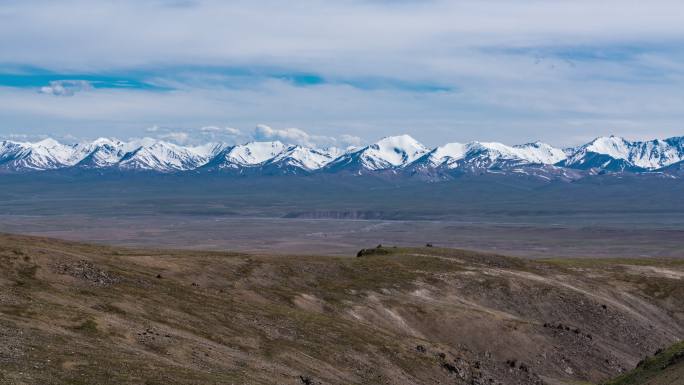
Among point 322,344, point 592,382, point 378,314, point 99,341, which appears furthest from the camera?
point 378,314

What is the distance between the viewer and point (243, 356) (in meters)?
49.7

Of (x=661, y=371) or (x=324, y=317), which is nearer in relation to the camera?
(x=661, y=371)

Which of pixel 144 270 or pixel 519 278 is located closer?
pixel 144 270

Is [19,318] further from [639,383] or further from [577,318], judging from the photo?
[577,318]

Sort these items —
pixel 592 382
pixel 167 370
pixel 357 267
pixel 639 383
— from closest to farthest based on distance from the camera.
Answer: pixel 167 370
pixel 639 383
pixel 592 382
pixel 357 267

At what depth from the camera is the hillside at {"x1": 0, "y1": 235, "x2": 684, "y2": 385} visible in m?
43.8

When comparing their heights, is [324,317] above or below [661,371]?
below

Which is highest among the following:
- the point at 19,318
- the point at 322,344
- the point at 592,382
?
the point at 19,318

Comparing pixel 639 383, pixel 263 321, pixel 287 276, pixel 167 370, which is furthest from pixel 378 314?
pixel 167 370

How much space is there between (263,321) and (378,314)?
60.6 feet

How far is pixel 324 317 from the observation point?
2611 inches

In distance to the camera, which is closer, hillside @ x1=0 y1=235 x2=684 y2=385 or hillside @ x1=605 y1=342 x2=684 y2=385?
hillside @ x1=605 y1=342 x2=684 y2=385

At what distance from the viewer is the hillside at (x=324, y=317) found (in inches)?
1726

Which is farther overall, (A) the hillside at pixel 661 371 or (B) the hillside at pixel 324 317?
(B) the hillside at pixel 324 317
